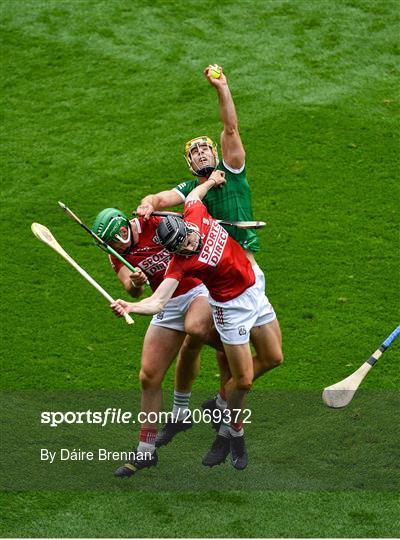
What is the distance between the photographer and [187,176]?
1288cm

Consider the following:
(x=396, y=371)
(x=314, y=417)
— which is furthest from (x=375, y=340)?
(x=314, y=417)

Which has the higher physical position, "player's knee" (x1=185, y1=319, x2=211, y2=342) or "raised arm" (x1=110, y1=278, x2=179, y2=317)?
"raised arm" (x1=110, y1=278, x2=179, y2=317)

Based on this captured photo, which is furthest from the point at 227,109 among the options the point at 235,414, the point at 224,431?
the point at 224,431

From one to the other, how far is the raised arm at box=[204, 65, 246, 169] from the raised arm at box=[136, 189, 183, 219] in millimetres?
499

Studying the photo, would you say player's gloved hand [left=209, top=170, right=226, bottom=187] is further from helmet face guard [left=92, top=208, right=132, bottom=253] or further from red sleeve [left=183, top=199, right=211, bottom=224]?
helmet face guard [left=92, top=208, right=132, bottom=253]

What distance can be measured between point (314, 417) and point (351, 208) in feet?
10.7

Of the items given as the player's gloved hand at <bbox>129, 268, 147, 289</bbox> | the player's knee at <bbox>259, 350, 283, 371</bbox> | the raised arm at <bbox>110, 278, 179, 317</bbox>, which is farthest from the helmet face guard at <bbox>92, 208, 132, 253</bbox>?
the player's knee at <bbox>259, 350, 283, 371</bbox>

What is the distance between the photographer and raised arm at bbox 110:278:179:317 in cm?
787

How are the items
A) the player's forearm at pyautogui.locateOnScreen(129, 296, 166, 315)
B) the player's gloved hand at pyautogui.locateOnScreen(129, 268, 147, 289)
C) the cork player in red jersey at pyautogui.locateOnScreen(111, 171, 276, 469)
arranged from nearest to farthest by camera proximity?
the player's forearm at pyautogui.locateOnScreen(129, 296, 166, 315) < the cork player in red jersey at pyautogui.locateOnScreen(111, 171, 276, 469) < the player's gloved hand at pyautogui.locateOnScreen(129, 268, 147, 289)

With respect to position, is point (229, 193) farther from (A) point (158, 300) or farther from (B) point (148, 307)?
(B) point (148, 307)

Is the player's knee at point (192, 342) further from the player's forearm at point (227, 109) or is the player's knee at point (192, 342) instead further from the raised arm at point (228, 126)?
the player's forearm at point (227, 109)

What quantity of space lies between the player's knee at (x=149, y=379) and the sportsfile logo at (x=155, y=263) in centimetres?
73

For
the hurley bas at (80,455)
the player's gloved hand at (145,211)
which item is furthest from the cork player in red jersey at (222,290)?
the hurley bas at (80,455)

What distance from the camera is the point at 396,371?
10.1 meters
